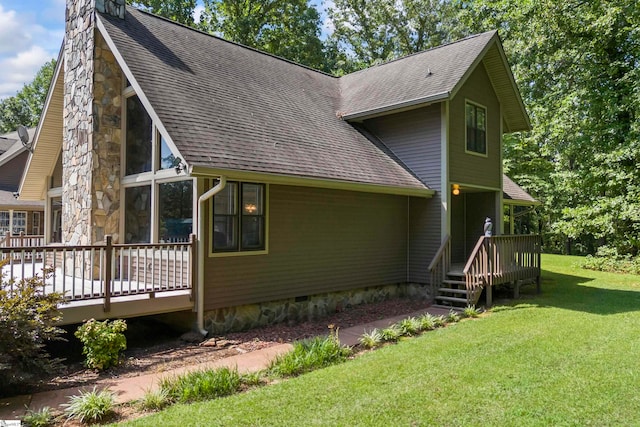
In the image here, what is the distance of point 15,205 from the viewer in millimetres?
17984

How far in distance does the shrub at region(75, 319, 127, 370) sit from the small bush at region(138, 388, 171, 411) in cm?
153

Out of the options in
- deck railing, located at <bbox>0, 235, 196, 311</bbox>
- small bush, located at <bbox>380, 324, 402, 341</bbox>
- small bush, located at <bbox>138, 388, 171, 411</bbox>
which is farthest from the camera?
small bush, located at <bbox>380, 324, 402, 341</bbox>

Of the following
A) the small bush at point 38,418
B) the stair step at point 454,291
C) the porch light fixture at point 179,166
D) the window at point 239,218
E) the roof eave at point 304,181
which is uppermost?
the porch light fixture at point 179,166

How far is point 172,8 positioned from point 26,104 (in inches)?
695

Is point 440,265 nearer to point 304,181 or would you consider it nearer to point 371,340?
point 304,181

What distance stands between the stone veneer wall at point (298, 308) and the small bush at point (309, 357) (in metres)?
2.11

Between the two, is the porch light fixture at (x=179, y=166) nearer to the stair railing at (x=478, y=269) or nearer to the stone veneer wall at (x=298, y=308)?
the stone veneer wall at (x=298, y=308)

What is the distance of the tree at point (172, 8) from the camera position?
26.2 metres

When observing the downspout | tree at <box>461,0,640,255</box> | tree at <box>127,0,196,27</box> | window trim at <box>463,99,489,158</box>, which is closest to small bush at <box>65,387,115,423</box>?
the downspout

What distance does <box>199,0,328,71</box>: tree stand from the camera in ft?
83.4

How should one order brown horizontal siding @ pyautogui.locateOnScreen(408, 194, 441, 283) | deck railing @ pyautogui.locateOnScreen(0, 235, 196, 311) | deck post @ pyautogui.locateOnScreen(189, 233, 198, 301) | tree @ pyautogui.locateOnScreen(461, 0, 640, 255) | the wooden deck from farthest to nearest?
tree @ pyautogui.locateOnScreen(461, 0, 640, 255), brown horizontal siding @ pyautogui.locateOnScreen(408, 194, 441, 283), deck post @ pyautogui.locateOnScreen(189, 233, 198, 301), the wooden deck, deck railing @ pyautogui.locateOnScreen(0, 235, 196, 311)

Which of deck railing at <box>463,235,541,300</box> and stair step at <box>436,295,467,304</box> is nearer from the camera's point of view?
stair step at <box>436,295,467,304</box>

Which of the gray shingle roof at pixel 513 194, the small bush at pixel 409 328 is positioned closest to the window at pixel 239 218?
the small bush at pixel 409 328

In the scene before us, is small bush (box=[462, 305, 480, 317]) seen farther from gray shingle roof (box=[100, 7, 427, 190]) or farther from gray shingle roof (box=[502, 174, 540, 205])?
gray shingle roof (box=[502, 174, 540, 205])
